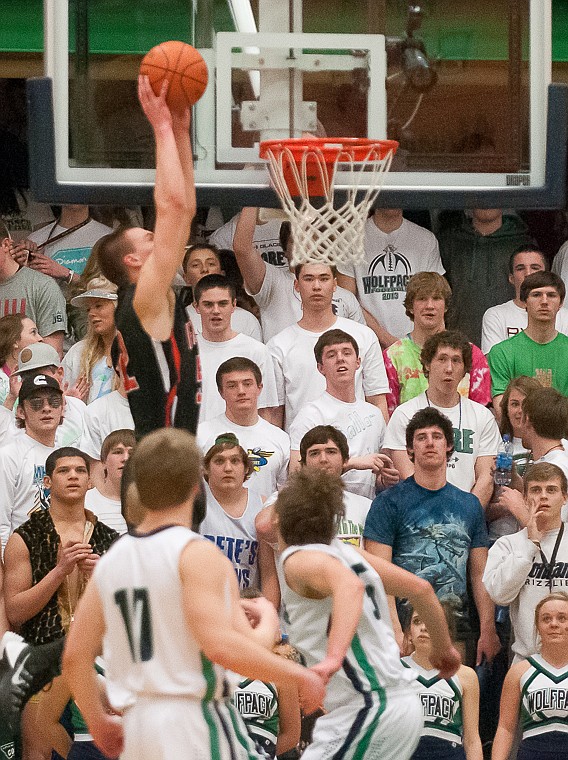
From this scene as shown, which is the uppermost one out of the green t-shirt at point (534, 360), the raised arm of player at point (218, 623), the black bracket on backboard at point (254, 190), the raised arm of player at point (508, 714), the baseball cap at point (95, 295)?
the black bracket on backboard at point (254, 190)

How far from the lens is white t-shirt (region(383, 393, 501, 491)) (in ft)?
26.0

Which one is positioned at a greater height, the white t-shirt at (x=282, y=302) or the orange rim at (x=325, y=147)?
the orange rim at (x=325, y=147)

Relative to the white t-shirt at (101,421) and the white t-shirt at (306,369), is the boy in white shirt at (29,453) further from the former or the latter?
the white t-shirt at (306,369)

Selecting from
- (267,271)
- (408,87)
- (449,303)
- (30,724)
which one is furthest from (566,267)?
(30,724)

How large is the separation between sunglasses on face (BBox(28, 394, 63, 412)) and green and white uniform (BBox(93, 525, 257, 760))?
136 inches

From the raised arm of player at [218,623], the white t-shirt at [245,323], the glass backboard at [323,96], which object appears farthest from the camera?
the white t-shirt at [245,323]

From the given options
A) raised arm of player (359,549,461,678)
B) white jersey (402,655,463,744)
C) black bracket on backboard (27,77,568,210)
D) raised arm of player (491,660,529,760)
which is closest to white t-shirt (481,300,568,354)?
black bracket on backboard (27,77,568,210)

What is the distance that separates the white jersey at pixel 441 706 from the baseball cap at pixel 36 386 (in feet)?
8.05

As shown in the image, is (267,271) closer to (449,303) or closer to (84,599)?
(449,303)

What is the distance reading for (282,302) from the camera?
904 centimetres

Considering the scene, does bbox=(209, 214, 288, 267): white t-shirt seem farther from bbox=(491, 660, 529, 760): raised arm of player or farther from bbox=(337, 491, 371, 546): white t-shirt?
bbox=(491, 660, 529, 760): raised arm of player

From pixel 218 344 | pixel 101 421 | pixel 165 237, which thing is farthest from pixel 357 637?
pixel 218 344

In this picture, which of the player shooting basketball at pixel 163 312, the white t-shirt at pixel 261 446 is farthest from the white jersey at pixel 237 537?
the player shooting basketball at pixel 163 312

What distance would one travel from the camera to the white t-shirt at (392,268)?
9125 mm
